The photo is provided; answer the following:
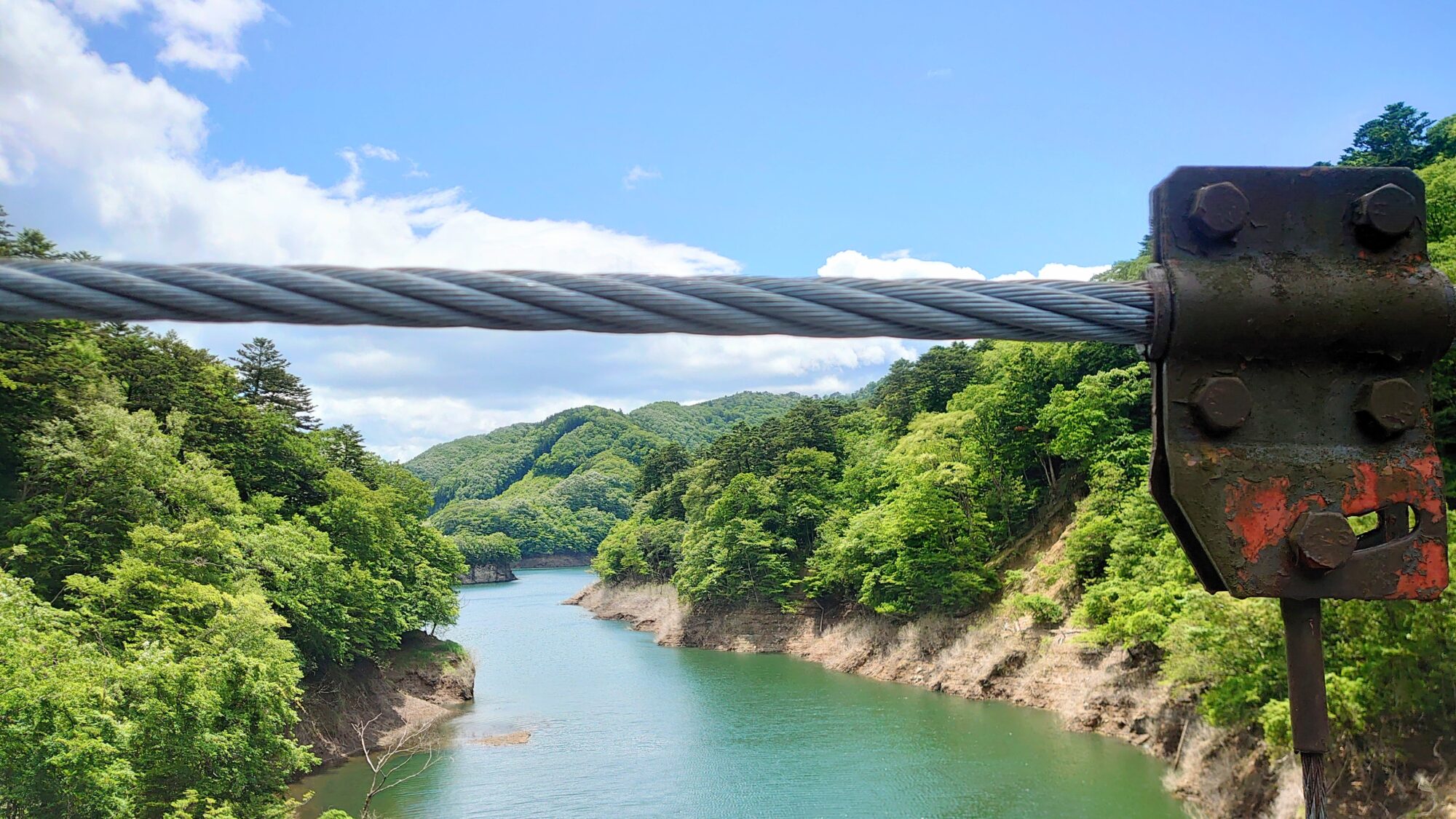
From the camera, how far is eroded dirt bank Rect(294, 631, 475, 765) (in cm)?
2197

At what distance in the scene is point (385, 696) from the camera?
2534cm

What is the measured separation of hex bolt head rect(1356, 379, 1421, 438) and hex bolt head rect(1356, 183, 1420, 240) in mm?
192

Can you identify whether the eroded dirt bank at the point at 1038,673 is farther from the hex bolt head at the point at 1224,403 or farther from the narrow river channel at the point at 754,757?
the hex bolt head at the point at 1224,403

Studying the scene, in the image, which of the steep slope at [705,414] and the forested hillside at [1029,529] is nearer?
the forested hillside at [1029,529]

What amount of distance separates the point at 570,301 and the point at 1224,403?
2.79 feet

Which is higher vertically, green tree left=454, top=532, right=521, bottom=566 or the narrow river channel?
the narrow river channel

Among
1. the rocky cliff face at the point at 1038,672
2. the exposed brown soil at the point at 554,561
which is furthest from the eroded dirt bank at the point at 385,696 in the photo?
the exposed brown soil at the point at 554,561

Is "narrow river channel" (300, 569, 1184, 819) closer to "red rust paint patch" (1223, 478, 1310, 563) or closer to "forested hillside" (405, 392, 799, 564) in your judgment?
"red rust paint patch" (1223, 478, 1310, 563)

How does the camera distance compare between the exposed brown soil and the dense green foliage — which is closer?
the dense green foliage

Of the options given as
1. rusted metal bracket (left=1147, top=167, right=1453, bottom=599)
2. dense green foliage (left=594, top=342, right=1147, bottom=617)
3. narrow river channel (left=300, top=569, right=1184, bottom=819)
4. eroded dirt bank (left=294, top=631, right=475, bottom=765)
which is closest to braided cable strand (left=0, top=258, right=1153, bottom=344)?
rusted metal bracket (left=1147, top=167, right=1453, bottom=599)

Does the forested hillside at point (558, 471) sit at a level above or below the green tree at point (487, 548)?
above

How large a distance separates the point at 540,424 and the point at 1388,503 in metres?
137

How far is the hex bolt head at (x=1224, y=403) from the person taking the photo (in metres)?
1.17

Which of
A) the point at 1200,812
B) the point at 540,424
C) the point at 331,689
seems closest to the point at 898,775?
the point at 1200,812
